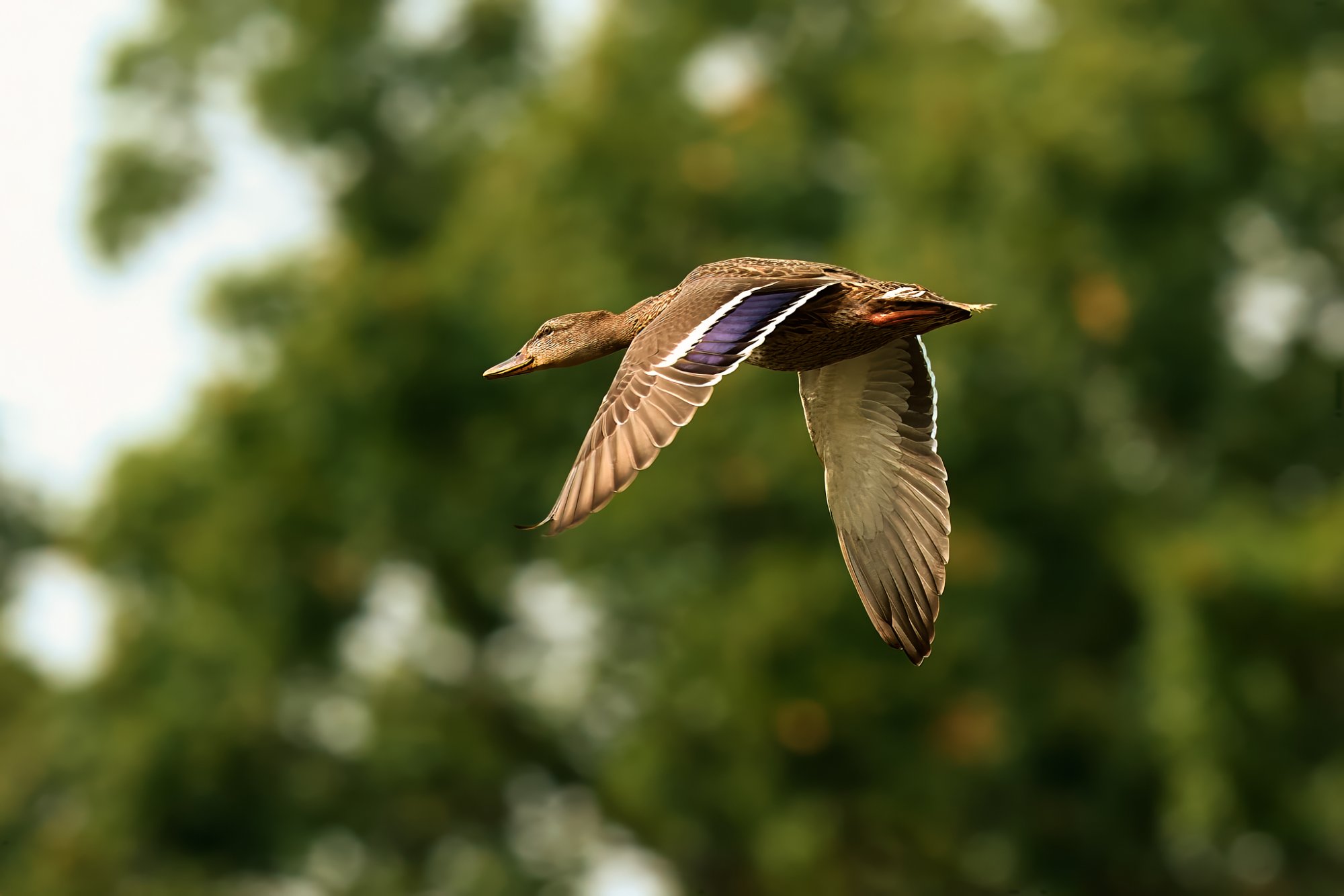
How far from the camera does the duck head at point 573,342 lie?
8062mm

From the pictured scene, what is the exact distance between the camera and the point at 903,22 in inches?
930

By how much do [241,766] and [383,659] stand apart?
1.76 m

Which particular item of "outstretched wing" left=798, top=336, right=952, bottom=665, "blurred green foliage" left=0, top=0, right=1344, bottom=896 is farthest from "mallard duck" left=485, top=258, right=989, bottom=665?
"blurred green foliage" left=0, top=0, right=1344, bottom=896

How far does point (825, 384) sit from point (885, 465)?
0.41m

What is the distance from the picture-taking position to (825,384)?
29.5 ft

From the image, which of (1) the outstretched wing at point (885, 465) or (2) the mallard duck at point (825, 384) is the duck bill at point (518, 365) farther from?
(1) the outstretched wing at point (885, 465)

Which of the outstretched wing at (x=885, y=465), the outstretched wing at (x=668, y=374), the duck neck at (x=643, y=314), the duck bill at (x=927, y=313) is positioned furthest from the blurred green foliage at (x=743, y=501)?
the outstretched wing at (x=668, y=374)

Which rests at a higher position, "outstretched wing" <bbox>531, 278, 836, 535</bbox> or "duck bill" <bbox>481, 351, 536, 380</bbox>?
"duck bill" <bbox>481, 351, 536, 380</bbox>

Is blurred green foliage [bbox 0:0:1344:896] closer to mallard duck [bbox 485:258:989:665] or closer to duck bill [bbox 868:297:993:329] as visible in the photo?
mallard duck [bbox 485:258:989:665]

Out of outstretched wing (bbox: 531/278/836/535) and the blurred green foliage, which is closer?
outstretched wing (bbox: 531/278/836/535)

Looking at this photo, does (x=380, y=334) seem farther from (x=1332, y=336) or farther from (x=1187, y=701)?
(x=1332, y=336)

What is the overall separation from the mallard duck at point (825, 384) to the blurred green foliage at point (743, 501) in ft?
25.6

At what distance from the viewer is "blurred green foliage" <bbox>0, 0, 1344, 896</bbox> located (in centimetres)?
Result: 1812

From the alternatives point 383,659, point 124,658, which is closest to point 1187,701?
point 383,659
